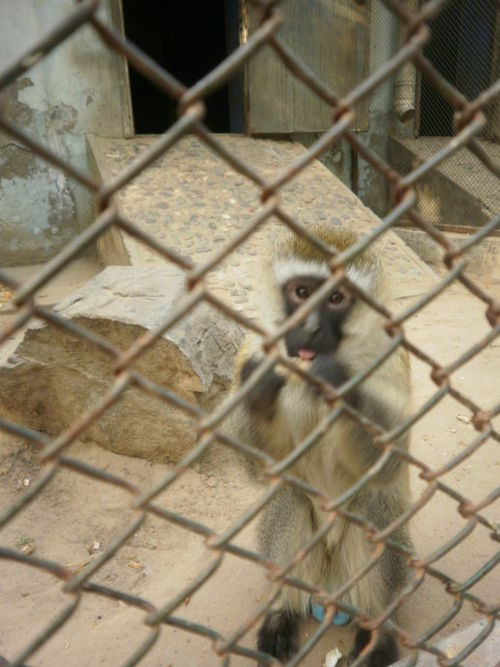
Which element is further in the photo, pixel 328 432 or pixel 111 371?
pixel 111 371

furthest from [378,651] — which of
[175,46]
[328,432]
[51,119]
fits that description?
[175,46]

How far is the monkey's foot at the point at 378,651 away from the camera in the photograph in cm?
175

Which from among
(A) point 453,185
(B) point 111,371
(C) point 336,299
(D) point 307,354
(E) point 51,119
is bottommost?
(D) point 307,354

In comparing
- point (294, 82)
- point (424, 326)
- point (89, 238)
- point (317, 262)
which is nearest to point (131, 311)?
point (317, 262)

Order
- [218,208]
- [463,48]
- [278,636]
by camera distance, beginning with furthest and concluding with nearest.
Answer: [463,48] → [218,208] → [278,636]

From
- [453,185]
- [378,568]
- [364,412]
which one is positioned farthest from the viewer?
[453,185]

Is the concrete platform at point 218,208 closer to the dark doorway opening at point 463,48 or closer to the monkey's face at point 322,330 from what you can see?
the dark doorway opening at point 463,48

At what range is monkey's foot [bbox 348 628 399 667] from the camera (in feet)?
5.75

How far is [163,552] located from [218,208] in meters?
3.71

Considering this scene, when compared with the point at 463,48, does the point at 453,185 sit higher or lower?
lower

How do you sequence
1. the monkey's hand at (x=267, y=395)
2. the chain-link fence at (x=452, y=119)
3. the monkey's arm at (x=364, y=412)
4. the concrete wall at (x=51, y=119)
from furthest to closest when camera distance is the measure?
the chain-link fence at (x=452, y=119)
the concrete wall at (x=51, y=119)
the monkey's hand at (x=267, y=395)
the monkey's arm at (x=364, y=412)

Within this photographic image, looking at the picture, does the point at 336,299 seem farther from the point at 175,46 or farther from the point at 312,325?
the point at 175,46

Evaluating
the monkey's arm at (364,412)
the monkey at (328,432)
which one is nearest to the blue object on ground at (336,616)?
the monkey at (328,432)

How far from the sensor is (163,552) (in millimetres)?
2393
